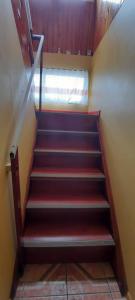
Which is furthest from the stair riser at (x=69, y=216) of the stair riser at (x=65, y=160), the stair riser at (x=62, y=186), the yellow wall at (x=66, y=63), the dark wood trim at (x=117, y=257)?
the yellow wall at (x=66, y=63)

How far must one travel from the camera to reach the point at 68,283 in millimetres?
1336

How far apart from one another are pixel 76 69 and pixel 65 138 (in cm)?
221

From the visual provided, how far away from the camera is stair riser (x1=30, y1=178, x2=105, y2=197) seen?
1.82 metres

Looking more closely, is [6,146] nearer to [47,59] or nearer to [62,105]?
[62,105]

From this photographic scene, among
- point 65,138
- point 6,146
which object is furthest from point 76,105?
point 6,146

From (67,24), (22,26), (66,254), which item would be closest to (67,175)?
(66,254)

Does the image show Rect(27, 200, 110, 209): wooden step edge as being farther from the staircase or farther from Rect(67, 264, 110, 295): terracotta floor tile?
Rect(67, 264, 110, 295): terracotta floor tile

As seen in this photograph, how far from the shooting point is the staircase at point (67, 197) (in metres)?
1.46

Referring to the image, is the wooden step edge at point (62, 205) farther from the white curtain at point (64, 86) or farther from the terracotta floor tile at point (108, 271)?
the white curtain at point (64, 86)

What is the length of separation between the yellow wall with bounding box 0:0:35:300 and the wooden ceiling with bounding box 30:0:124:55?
9.16ft

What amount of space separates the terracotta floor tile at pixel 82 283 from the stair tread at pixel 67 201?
0.49m

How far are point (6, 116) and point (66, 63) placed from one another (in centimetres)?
327

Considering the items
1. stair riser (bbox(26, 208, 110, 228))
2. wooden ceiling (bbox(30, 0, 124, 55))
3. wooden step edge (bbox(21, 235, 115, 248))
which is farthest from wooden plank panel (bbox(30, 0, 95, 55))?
wooden step edge (bbox(21, 235, 115, 248))

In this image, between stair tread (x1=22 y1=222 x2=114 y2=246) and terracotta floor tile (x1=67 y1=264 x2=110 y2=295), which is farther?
stair tread (x1=22 y1=222 x2=114 y2=246)
